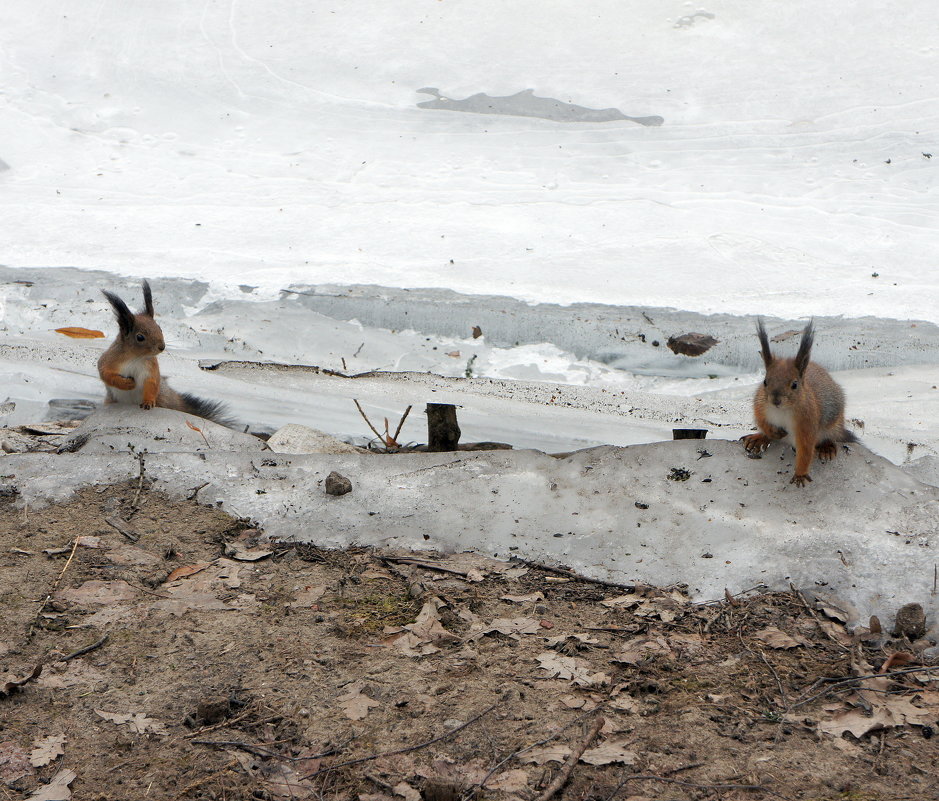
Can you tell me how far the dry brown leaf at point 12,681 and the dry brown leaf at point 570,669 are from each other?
4.34ft

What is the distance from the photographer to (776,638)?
2.69 metres

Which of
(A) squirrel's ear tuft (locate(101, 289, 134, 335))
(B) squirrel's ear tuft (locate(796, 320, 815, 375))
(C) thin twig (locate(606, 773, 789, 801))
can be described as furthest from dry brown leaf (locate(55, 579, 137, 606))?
(B) squirrel's ear tuft (locate(796, 320, 815, 375))

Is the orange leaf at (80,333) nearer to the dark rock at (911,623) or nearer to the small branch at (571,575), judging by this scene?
the small branch at (571,575)

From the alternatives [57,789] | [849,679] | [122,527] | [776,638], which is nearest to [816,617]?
[776,638]

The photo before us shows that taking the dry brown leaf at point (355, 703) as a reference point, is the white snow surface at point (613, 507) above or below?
above

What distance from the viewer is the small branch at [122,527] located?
324 cm

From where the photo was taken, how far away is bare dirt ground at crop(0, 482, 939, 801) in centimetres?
219

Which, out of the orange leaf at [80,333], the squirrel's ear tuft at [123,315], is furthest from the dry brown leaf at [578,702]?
the orange leaf at [80,333]

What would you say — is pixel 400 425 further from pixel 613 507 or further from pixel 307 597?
pixel 307 597

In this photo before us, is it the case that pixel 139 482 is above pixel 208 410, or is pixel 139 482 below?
below

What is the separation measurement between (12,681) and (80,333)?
9.75 feet

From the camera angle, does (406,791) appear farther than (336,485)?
No

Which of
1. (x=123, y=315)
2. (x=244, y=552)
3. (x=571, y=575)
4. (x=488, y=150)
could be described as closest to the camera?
(x=571, y=575)

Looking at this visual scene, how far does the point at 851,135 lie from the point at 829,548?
501 centimetres
